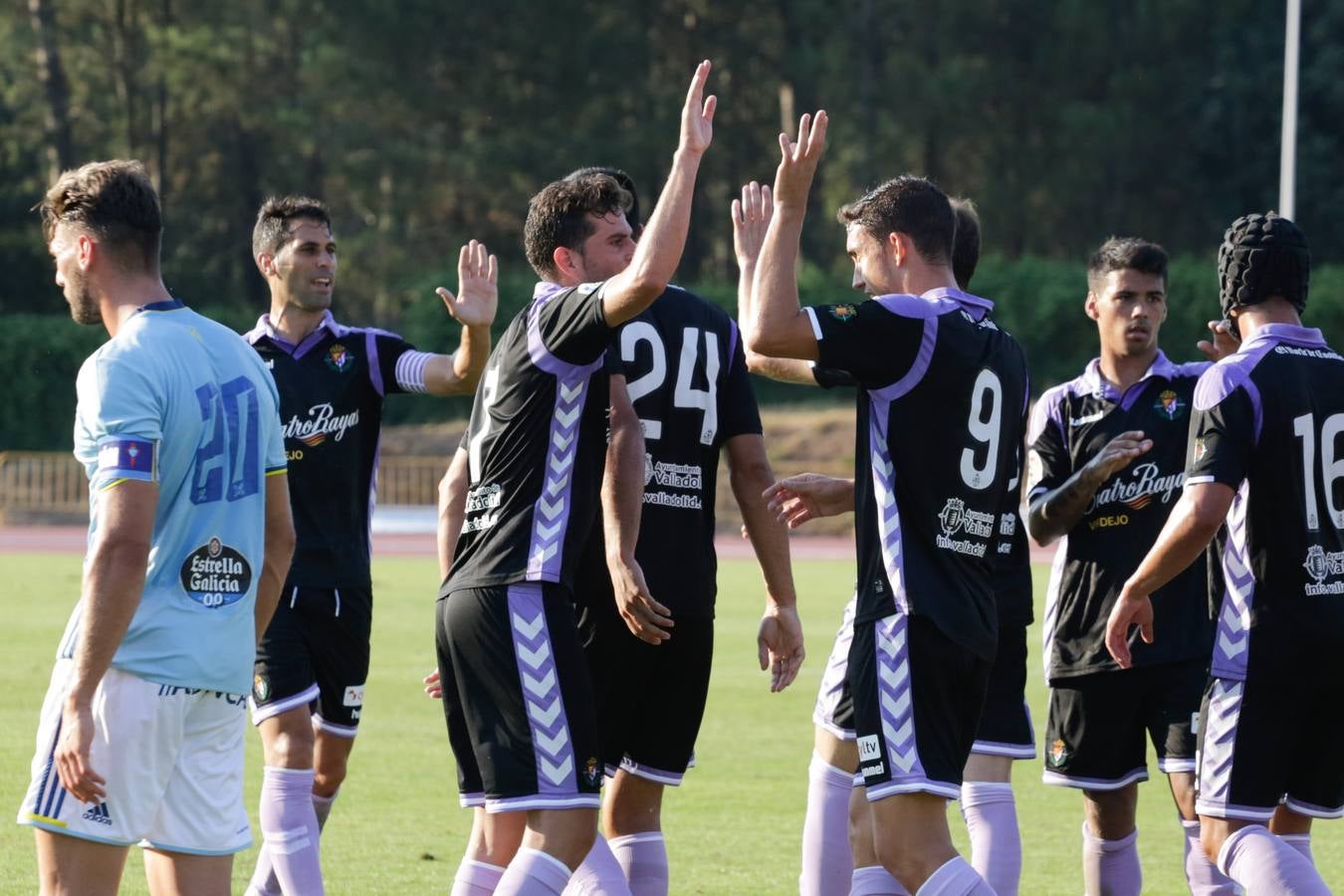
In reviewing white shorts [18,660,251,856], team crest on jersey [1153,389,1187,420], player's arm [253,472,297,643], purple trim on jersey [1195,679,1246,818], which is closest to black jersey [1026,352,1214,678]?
team crest on jersey [1153,389,1187,420]

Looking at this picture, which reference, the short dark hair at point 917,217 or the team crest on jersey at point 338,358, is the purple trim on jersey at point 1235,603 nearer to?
the short dark hair at point 917,217

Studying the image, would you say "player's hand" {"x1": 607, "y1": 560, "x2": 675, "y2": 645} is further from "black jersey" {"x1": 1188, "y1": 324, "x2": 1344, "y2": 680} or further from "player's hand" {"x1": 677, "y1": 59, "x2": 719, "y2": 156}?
"black jersey" {"x1": 1188, "y1": 324, "x2": 1344, "y2": 680}

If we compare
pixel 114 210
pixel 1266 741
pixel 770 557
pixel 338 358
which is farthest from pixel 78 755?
pixel 1266 741

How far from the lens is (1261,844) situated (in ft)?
17.0

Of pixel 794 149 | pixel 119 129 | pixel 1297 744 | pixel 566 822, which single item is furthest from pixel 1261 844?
pixel 119 129

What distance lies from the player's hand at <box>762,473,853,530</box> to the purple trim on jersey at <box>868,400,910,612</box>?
30cm

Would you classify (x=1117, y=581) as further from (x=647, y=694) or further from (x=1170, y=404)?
(x=647, y=694)

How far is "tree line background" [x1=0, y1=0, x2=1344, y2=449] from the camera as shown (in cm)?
4703

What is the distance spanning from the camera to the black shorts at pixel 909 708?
4895 millimetres

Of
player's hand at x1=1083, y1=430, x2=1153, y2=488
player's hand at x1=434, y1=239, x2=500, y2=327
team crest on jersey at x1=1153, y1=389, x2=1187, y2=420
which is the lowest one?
player's hand at x1=1083, y1=430, x2=1153, y2=488

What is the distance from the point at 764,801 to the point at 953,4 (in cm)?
4257

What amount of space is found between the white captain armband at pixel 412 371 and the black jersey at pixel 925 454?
231 cm

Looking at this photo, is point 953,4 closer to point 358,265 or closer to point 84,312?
point 358,265

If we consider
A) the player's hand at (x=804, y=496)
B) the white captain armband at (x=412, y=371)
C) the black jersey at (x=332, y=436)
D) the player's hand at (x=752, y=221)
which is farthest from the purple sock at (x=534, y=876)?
the white captain armband at (x=412, y=371)
